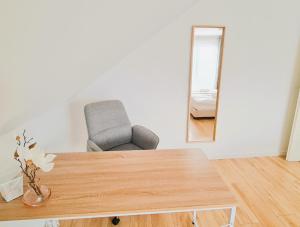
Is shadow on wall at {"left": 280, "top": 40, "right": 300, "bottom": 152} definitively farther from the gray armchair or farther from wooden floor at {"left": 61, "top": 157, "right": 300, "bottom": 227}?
the gray armchair

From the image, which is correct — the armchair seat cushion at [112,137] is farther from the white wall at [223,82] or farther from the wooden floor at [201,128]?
the wooden floor at [201,128]

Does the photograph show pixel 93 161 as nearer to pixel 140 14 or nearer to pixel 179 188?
pixel 179 188

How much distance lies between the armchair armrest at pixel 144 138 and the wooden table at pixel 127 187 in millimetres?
499

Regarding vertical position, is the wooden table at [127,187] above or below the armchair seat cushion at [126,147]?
above

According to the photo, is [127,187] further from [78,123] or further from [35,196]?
[78,123]

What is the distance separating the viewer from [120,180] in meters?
1.37

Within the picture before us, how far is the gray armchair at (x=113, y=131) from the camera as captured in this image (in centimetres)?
225

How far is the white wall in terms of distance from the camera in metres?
2.59

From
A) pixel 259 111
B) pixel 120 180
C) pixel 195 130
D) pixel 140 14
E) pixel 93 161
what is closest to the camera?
pixel 140 14

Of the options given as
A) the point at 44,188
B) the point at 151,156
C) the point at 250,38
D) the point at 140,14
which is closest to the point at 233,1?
the point at 250,38

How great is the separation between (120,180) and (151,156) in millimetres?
360

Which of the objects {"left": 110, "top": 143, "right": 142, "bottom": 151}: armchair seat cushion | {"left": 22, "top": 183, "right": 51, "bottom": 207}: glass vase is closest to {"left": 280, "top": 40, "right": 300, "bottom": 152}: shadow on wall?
{"left": 110, "top": 143, "right": 142, "bottom": 151}: armchair seat cushion

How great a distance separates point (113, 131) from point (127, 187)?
1.13 metres

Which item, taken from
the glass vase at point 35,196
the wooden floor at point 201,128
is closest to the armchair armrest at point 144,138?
the glass vase at point 35,196
